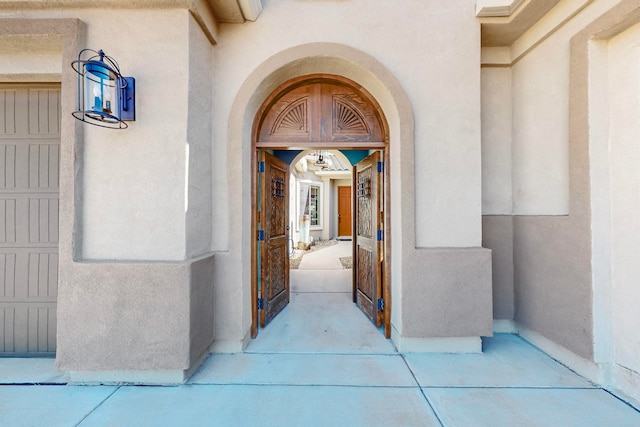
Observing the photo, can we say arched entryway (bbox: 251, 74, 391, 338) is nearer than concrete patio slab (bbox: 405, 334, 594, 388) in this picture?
No

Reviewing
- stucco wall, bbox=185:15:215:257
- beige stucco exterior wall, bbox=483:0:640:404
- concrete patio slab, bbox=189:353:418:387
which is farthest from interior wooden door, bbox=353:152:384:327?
stucco wall, bbox=185:15:215:257

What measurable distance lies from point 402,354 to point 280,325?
154 centimetres

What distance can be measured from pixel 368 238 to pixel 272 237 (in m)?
1.35

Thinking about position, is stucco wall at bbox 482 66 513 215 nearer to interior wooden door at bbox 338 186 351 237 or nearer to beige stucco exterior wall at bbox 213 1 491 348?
beige stucco exterior wall at bbox 213 1 491 348

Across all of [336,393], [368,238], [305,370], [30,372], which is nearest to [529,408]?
[336,393]

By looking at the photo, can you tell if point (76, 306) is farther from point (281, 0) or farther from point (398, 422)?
point (281, 0)

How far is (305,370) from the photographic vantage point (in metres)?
2.56

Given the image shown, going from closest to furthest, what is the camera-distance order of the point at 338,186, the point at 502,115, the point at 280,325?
1. the point at 502,115
2. the point at 280,325
3. the point at 338,186

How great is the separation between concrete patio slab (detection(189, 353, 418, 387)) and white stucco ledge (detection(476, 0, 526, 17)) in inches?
146

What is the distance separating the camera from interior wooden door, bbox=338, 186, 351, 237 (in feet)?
44.4

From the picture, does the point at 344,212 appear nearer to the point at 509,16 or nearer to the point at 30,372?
the point at 509,16

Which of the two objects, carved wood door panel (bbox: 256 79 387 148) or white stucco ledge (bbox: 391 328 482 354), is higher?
carved wood door panel (bbox: 256 79 387 148)

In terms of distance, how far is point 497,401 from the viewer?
84.0 inches

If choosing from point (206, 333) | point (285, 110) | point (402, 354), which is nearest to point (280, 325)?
point (206, 333)
